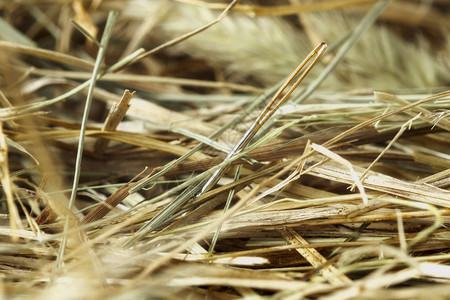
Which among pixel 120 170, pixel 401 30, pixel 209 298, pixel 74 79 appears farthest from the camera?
pixel 401 30

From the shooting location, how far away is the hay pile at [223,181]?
337 millimetres

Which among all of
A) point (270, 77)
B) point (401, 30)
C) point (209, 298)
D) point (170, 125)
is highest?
point (401, 30)

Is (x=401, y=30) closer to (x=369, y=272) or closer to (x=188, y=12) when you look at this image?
(x=188, y=12)

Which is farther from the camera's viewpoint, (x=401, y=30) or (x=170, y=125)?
(x=401, y=30)

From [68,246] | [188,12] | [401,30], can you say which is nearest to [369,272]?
[68,246]

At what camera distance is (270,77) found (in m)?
0.80

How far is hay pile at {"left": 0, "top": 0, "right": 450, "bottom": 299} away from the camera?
0.34 metres

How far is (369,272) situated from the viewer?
373 mm

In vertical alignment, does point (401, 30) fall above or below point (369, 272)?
above

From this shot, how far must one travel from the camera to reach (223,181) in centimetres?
48

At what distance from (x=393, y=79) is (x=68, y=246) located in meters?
0.64

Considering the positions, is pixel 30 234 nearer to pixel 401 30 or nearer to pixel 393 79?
pixel 393 79

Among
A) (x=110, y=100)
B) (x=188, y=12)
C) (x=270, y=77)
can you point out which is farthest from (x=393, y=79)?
(x=110, y=100)

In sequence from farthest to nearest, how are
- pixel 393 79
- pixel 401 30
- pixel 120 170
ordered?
pixel 401 30, pixel 393 79, pixel 120 170
